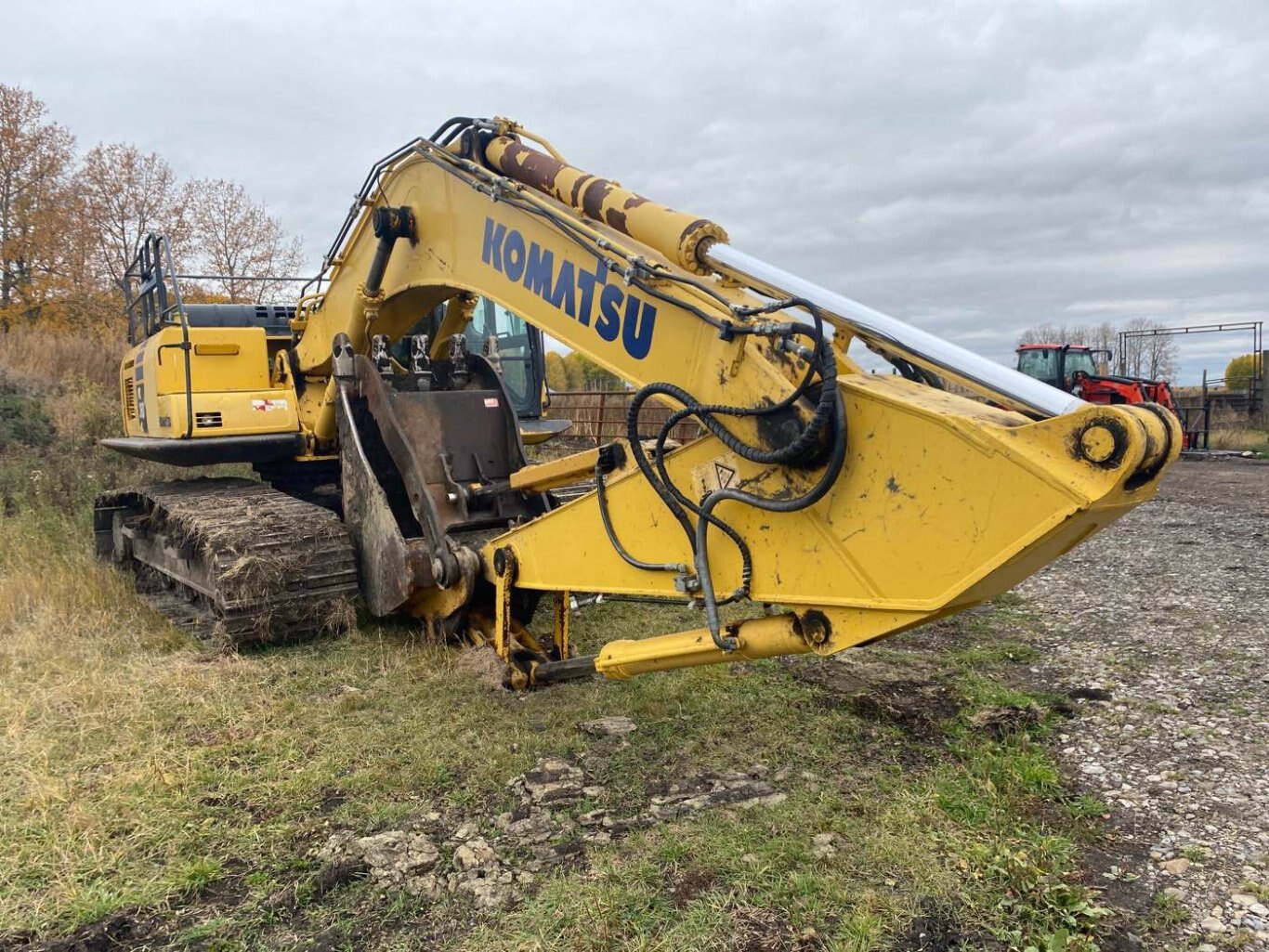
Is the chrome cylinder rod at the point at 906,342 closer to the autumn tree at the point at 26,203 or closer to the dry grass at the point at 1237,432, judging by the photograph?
the dry grass at the point at 1237,432

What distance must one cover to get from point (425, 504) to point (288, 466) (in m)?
2.73

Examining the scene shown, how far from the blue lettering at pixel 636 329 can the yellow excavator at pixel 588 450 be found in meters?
0.01

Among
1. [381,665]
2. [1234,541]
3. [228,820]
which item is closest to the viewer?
[228,820]

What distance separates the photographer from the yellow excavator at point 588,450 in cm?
252

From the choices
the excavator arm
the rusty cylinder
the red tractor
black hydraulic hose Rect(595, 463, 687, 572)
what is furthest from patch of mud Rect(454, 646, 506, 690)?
the red tractor

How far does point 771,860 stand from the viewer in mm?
3014

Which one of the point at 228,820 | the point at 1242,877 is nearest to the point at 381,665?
the point at 228,820

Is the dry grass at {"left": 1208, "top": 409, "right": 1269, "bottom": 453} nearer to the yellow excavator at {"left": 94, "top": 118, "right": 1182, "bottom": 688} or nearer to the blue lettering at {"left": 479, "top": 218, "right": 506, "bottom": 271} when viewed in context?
the yellow excavator at {"left": 94, "top": 118, "right": 1182, "bottom": 688}

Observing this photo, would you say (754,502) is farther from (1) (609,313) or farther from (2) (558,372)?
(2) (558,372)

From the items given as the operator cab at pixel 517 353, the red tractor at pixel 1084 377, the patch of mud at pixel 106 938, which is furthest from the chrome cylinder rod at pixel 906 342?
the red tractor at pixel 1084 377

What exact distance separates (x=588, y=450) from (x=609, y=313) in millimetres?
741

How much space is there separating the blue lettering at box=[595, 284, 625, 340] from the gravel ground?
2.50 meters

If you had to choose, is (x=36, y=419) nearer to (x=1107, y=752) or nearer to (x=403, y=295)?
(x=403, y=295)

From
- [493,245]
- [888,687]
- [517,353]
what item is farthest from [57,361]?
[888,687]
